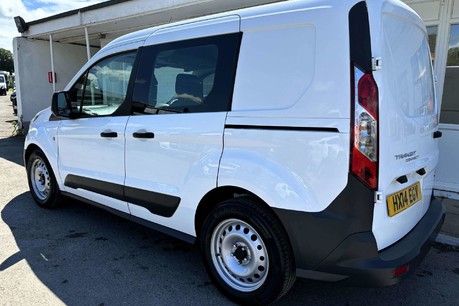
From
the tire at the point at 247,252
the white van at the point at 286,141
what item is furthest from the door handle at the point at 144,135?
the tire at the point at 247,252

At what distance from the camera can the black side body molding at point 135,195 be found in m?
3.01

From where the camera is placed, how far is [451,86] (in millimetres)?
5137

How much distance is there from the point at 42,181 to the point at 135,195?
6.90 feet

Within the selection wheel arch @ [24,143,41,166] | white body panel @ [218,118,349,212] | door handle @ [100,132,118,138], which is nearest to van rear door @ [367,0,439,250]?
white body panel @ [218,118,349,212]

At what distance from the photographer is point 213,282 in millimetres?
2787

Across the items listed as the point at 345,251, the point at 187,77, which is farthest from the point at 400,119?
the point at 187,77

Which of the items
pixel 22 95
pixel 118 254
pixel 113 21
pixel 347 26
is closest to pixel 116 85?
pixel 118 254

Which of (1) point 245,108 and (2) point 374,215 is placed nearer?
(2) point 374,215

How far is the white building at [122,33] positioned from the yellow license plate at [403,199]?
303 cm

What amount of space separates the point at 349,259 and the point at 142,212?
1.88 metres

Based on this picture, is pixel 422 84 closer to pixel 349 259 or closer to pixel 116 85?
pixel 349 259

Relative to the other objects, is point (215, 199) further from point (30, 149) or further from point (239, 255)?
point (30, 149)

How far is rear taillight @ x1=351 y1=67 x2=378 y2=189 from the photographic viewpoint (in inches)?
79.8

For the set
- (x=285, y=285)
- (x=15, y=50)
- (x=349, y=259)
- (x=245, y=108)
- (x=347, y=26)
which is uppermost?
(x=15, y=50)
